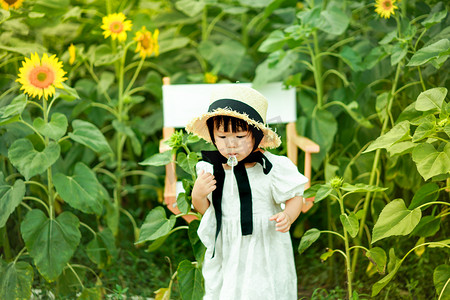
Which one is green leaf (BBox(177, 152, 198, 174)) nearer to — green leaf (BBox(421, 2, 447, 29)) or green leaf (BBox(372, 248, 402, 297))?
green leaf (BBox(372, 248, 402, 297))

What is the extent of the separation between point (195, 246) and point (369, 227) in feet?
3.58

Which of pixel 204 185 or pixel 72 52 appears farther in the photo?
pixel 72 52

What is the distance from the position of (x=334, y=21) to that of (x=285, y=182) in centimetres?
106

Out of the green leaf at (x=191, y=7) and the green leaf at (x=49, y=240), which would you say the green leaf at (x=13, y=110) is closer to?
the green leaf at (x=49, y=240)

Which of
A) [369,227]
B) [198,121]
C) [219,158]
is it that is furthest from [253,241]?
[369,227]

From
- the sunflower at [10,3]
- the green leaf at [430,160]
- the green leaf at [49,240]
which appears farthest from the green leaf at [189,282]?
the sunflower at [10,3]

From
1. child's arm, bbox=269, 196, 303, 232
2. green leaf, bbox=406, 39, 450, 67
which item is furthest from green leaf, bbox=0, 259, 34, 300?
green leaf, bbox=406, 39, 450, 67

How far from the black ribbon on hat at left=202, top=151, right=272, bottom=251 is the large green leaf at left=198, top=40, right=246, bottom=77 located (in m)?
1.20

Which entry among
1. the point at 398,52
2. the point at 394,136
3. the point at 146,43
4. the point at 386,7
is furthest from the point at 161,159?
the point at 386,7

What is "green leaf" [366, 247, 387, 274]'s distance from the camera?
198 centimetres

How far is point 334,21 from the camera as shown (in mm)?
2602

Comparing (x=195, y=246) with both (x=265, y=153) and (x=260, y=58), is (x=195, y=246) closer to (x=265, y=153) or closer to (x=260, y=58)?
(x=265, y=153)

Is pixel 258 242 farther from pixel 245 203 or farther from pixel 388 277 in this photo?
pixel 388 277

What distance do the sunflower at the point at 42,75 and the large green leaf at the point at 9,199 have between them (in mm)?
378
